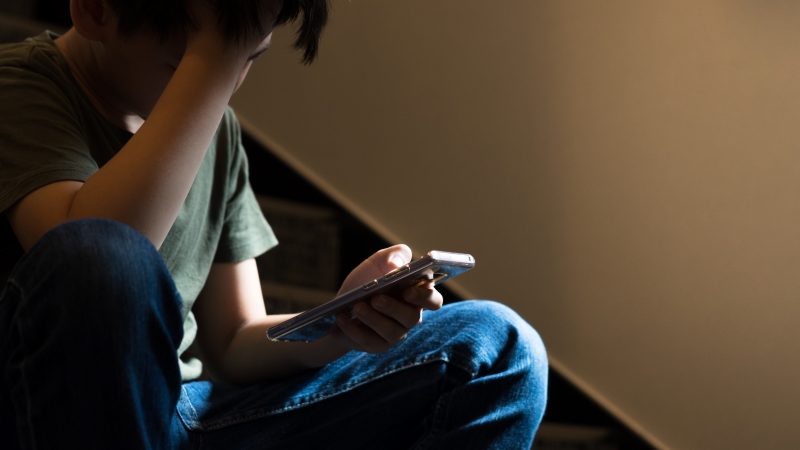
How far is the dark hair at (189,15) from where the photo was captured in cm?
63

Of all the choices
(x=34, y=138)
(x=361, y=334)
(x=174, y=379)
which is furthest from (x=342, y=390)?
(x=34, y=138)

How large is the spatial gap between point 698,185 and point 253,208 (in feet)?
2.46

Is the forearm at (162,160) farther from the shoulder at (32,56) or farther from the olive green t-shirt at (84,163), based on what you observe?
the shoulder at (32,56)

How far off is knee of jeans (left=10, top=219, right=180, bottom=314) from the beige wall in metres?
0.99

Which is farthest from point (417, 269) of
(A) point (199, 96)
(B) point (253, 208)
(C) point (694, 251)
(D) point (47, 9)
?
(D) point (47, 9)

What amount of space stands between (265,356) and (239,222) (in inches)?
9.0

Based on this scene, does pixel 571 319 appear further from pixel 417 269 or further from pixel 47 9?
pixel 47 9

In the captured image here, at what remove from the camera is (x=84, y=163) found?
0.64 meters

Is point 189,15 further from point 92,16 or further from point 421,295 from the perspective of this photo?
point 421,295

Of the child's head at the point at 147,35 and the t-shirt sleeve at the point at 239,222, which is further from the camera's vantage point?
the t-shirt sleeve at the point at 239,222

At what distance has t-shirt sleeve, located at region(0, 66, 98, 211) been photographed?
1.98 feet

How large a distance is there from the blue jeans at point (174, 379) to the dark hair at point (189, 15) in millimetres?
233

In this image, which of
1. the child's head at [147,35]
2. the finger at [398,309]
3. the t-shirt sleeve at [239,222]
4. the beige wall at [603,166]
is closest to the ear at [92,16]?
the child's head at [147,35]

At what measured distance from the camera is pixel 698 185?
1.22m
